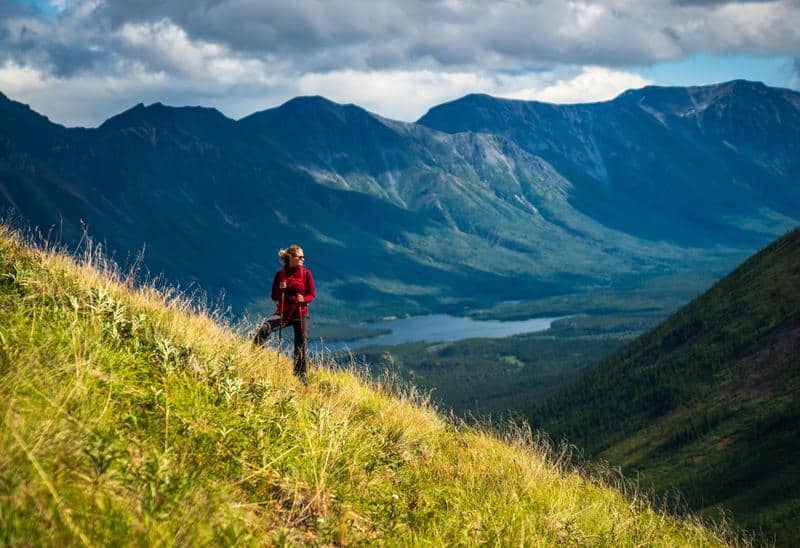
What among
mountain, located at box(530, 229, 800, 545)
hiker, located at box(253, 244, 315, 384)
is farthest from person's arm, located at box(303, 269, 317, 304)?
mountain, located at box(530, 229, 800, 545)

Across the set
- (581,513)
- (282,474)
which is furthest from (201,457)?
(581,513)

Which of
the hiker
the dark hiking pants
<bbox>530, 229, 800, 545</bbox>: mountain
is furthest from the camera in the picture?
<bbox>530, 229, 800, 545</bbox>: mountain

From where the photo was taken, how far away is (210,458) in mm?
6512

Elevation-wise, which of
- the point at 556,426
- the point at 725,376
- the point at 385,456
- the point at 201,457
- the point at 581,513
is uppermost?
the point at 201,457

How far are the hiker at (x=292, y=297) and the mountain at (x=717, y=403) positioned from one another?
44960mm

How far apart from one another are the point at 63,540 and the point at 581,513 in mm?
5836

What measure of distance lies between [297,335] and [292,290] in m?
1.05

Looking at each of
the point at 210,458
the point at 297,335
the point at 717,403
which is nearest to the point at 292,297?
the point at 297,335

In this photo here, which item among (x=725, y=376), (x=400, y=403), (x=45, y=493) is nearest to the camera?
(x=45, y=493)

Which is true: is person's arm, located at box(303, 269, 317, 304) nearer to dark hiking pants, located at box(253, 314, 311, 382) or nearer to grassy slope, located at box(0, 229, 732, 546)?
dark hiking pants, located at box(253, 314, 311, 382)

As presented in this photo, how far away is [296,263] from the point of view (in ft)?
46.9

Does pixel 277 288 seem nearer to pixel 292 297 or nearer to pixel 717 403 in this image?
pixel 292 297

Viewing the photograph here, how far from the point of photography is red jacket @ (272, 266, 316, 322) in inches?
552

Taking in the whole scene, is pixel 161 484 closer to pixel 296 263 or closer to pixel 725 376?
pixel 296 263
